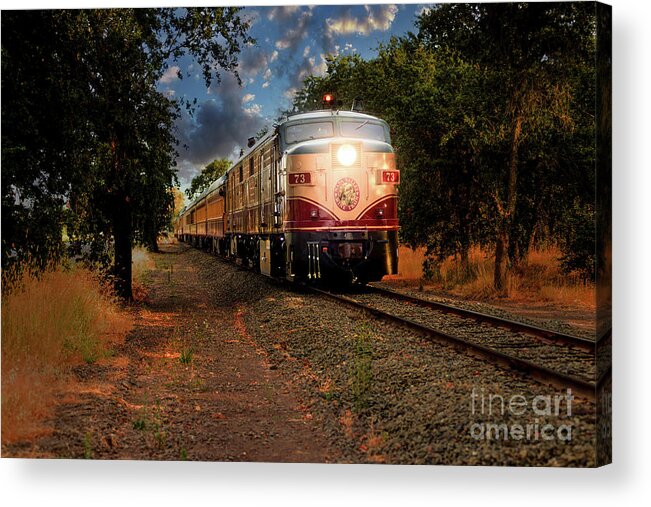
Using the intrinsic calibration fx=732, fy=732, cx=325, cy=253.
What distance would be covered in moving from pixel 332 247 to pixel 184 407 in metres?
6.19

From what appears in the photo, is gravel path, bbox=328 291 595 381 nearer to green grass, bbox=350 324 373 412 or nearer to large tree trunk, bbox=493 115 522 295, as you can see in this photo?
green grass, bbox=350 324 373 412

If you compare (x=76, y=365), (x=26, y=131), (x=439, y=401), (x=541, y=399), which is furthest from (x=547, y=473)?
(x=26, y=131)

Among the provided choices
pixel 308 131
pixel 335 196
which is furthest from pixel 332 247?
pixel 308 131

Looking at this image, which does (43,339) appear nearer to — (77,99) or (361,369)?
(77,99)

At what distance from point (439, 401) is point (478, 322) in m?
3.67

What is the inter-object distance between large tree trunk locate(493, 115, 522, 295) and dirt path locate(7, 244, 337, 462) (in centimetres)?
491

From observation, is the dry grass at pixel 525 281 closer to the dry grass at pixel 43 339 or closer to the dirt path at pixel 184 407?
the dirt path at pixel 184 407

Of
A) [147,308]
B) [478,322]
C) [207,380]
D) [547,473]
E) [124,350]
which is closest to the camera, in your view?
[547,473]

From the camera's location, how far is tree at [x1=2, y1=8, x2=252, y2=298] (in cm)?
771

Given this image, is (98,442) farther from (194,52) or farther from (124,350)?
(194,52)

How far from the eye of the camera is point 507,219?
40.0 ft

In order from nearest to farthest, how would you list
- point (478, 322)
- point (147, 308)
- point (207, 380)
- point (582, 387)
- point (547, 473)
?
1. point (547, 473)
2. point (582, 387)
3. point (207, 380)
4. point (478, 322)
5. point (147, 308)

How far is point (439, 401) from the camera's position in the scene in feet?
20.9

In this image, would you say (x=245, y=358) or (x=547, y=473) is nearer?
(x=547, y=473)
